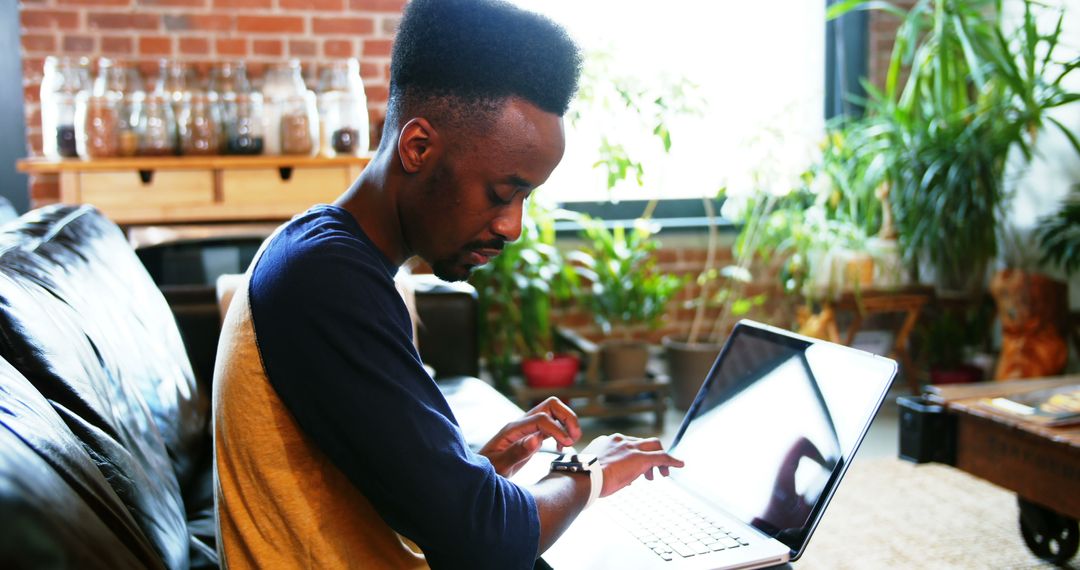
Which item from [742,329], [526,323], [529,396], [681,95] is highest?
[681,95]

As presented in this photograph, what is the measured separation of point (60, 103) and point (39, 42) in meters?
0.37

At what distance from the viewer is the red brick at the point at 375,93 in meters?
3.50

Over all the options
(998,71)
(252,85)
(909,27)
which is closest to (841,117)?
(909,27)

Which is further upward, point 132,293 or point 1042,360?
point 132,293

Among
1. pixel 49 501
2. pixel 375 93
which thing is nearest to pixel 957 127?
pixel 375 93

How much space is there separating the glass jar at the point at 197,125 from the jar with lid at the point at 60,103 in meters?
0.32

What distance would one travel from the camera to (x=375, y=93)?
3.51 m

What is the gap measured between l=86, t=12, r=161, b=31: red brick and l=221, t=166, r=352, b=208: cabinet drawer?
0.68m

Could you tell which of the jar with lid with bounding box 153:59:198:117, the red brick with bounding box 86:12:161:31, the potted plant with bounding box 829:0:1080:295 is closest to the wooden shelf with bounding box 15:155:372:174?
the jar with lid with bounding box 153:59:198:117

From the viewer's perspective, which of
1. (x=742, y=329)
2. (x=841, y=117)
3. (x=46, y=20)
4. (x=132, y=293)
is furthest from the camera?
(x=841, y=117)

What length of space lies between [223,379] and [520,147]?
366 mm

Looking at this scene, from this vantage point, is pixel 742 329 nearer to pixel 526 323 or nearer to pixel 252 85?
pixel 526 323

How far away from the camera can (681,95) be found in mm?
3250

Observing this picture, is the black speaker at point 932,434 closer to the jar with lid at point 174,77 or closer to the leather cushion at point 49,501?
the leather cushion at point 49,501
